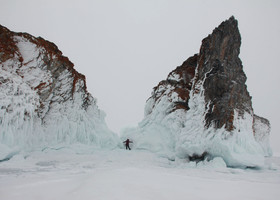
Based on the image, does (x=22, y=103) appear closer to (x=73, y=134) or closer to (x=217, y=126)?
(x=73, y=134)

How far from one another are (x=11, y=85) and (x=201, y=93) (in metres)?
11.9

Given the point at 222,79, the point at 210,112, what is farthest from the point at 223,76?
the point at 210,112

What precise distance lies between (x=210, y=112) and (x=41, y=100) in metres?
11.2

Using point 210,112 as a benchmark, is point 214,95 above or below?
above

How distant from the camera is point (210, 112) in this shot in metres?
12.5

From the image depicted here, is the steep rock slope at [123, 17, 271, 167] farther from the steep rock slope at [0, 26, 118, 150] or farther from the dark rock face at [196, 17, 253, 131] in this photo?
the steep rock slope at [0, 26, 118, 150]

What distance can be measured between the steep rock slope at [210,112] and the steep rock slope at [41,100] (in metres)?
4.61

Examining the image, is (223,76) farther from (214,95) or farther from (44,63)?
(44,63)

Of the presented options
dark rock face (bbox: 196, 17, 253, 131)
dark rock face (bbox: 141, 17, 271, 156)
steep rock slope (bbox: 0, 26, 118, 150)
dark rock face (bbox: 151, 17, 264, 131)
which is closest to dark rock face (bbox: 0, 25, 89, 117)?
steep rock slope (bbox: 0, 26, 118, 150)

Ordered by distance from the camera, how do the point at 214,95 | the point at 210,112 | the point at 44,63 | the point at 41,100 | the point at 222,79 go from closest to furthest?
the point at 210,112
the point at 222,79
the point at 214,95
the point at 41,100
the point at 44,63

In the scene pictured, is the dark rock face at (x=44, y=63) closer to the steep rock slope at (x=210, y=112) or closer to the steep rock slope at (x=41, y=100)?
the steep rock slope at (x=41, y=100)

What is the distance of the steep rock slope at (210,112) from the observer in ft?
34.8

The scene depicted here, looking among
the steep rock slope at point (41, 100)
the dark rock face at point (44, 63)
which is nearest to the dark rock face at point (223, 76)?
the steep rock slope at point (41, 100)

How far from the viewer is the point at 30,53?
14258mm
